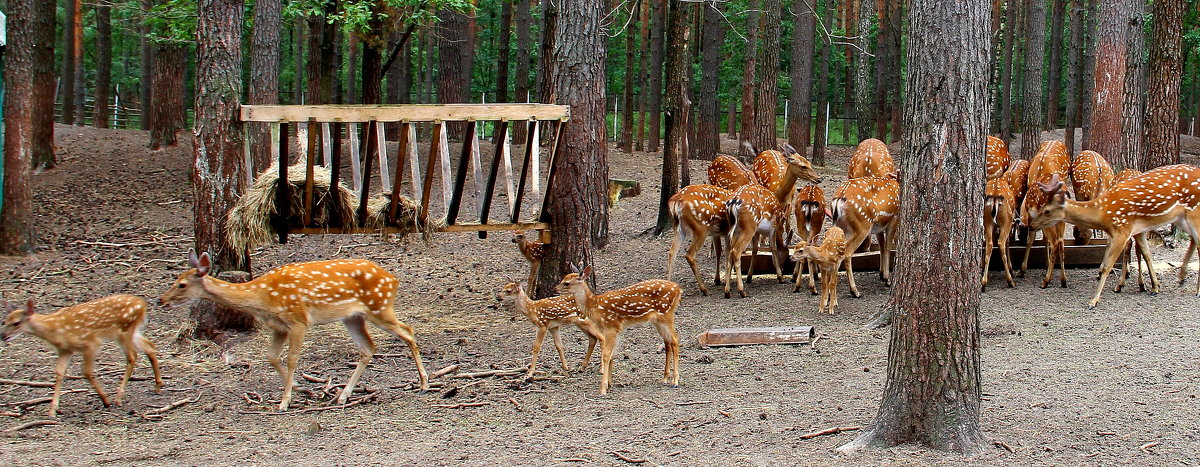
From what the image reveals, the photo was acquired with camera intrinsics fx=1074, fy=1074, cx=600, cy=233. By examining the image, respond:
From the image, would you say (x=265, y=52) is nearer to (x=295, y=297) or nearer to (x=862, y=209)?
(x=295, y=297)

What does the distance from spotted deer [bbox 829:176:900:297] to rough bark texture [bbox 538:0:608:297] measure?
2436mm

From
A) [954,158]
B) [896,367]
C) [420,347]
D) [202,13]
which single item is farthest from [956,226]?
[202,13]

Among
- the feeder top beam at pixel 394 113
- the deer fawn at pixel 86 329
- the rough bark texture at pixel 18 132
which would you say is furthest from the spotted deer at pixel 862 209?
the rough bark texture at pixel 18 132

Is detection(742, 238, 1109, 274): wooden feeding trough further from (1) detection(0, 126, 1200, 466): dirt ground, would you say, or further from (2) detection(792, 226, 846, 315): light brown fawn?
(2) detection(792, 226, 846, 315): light brown fawn

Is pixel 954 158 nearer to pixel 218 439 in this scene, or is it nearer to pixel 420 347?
pixel 218 439

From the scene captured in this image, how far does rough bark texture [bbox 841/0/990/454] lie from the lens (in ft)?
17.1

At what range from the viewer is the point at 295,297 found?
7.41 meters

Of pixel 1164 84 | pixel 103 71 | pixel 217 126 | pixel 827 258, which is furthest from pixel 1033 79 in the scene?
pixel 103 71

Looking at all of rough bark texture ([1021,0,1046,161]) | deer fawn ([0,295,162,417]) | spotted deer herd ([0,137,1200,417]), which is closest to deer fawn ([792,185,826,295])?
spotted deer herd ([0,137,1200,417])

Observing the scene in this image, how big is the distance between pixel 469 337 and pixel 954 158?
5.07 meters

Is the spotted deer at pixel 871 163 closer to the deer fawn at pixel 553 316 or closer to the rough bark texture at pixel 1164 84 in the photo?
the rough bark texture at pixel 1164 84

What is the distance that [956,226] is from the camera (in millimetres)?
5270

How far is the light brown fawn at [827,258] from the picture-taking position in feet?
31.9

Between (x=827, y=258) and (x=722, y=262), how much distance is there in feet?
9.32
